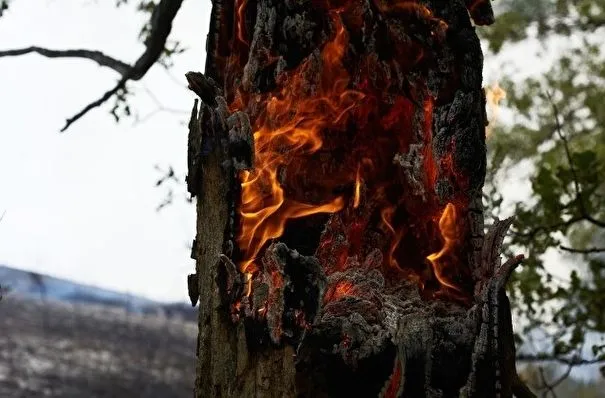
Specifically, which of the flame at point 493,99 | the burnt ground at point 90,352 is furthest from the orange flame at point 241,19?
the burnt ground at point 90,352

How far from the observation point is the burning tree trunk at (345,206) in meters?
2.58

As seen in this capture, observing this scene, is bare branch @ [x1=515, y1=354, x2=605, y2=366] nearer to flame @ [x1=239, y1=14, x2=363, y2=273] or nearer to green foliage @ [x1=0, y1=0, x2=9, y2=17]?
flame @ [x1=239, y1=14, x2=363, y2=273]

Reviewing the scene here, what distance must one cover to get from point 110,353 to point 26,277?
310 cm

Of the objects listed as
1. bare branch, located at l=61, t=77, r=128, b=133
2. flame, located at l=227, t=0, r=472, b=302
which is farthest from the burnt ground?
flame, located at l=227, t=0, r=472, b=302

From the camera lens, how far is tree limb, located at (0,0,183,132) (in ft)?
16.1

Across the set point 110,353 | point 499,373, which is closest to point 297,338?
point 499,373

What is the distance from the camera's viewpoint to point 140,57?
5.24 m

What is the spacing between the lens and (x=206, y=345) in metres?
2.84

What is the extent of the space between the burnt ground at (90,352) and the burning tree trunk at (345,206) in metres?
7.31

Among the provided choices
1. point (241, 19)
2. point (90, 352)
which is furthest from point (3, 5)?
point (90, 352)

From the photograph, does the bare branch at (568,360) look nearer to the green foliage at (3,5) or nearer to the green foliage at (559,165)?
the green foliage at (559,165)

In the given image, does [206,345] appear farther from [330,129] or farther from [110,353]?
[110,353]

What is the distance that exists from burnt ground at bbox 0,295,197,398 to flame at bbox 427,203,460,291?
772 cm

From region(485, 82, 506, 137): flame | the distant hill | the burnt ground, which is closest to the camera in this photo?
region(485, 82, 506, 137): flame
